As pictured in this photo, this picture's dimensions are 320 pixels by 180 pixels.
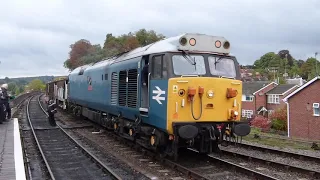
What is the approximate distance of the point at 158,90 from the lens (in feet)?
29.3

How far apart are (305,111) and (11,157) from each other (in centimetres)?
3207

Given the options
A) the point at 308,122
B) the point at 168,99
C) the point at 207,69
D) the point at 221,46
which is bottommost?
the point at 308,122

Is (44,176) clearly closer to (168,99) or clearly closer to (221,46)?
(168,99)

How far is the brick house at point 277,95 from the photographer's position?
5427 cm

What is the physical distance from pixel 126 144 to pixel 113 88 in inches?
82.9

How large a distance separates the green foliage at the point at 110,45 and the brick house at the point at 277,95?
1964cm

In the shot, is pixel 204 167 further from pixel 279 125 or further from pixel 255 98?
pixel 255 98

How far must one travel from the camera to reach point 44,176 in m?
9.14

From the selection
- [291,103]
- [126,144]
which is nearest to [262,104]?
[291,103]

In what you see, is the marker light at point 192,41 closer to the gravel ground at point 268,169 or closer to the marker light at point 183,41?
the marker light at point 183,41

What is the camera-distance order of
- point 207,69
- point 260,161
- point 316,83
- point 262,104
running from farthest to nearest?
point 262,104 < point 316,83 < point 260,161 < point 207,69

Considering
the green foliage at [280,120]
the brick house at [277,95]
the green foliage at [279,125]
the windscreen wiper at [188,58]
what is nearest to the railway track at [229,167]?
the windscreen wiper at [188,58]

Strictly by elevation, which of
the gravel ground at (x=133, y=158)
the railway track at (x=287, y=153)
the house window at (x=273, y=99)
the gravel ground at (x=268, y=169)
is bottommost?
the gravel ground at (x=133, y=158)

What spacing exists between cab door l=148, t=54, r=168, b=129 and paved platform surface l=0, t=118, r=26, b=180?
3.26 m
